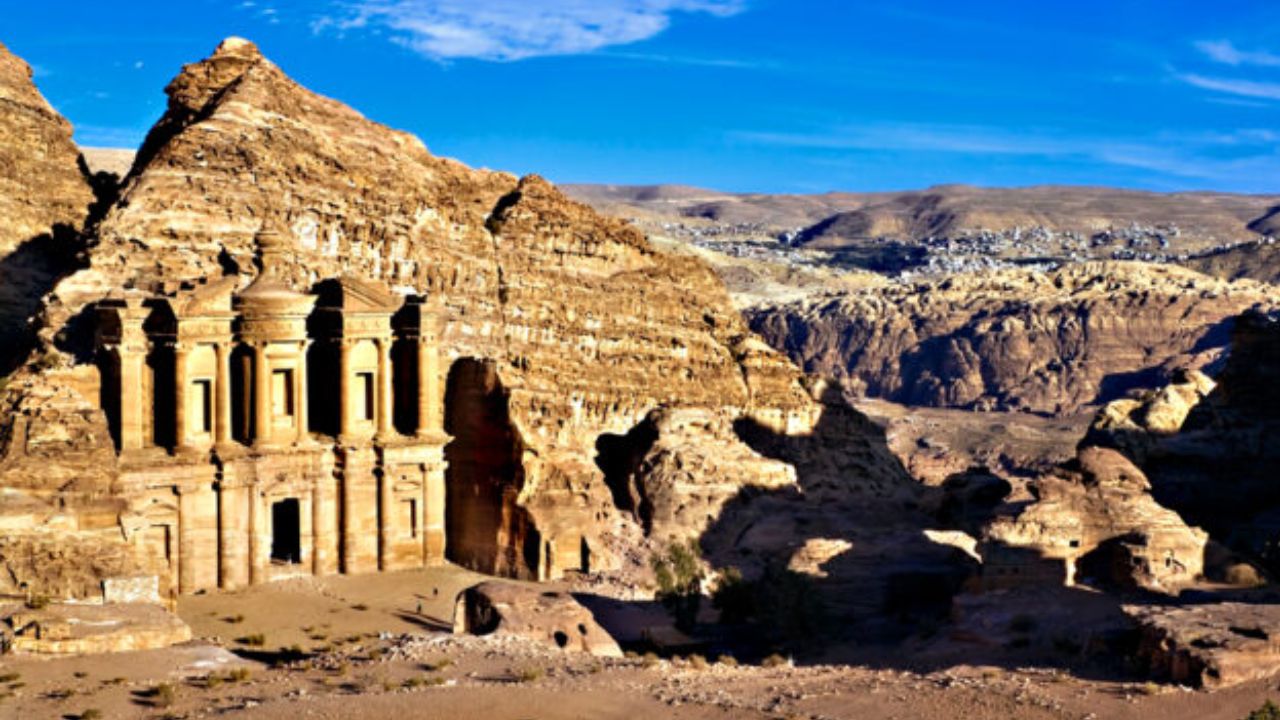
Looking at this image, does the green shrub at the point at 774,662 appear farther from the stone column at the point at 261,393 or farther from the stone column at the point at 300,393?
the stone column at the point at 261,393

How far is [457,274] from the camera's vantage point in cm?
4162

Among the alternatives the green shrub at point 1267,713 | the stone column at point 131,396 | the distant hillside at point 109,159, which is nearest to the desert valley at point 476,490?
the stone column at point 131,396

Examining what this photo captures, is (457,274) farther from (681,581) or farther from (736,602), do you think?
(736,602)

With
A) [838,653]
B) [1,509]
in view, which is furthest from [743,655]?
[1,509]

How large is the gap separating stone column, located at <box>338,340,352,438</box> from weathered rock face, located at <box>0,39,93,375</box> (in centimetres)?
807

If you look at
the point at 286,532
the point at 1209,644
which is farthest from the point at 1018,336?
the point at 1209,644

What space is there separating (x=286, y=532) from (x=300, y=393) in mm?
4042

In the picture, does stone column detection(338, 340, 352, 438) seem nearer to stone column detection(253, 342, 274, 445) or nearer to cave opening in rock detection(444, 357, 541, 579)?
stone column detection(253, 342, 274, 445)

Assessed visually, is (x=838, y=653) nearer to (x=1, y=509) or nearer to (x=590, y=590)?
(x=590, y=590)

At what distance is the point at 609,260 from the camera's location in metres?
46.0

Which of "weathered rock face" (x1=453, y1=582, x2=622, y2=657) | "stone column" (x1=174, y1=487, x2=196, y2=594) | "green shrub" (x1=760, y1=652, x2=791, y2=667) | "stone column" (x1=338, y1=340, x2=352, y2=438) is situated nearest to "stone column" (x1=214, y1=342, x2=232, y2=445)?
"stone column" (x1=174, y1=487, x2=196, y2=594)

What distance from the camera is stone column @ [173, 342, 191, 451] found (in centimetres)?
3478

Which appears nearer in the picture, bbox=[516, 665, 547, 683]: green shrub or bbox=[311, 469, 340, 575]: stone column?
bbox=[516, 665, 547, 683]: green shrub

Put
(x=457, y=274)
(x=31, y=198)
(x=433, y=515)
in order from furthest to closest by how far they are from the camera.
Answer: (x=31, y=198)
(x=457, y=274)
(x=433, y=515)
